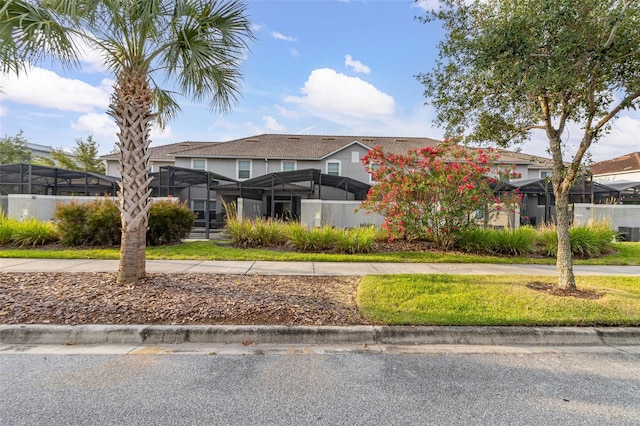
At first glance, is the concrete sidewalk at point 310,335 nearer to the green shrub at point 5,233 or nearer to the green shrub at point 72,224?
the green shrub at point 72,224

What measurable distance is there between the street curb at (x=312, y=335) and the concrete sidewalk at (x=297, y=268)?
3.16m

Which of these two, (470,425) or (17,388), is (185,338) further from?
(470,425)

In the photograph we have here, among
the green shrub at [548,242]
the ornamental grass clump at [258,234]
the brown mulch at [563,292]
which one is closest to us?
the brown mulch at [563,292]

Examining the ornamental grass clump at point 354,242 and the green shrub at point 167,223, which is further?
the green shrub at point 167,223

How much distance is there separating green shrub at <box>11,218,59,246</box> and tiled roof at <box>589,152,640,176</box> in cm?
3995

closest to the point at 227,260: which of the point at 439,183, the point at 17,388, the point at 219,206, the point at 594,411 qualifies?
the point at 17,388

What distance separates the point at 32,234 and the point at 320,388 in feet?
39.0

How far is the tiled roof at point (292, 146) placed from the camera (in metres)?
25.2

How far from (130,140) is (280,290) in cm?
385

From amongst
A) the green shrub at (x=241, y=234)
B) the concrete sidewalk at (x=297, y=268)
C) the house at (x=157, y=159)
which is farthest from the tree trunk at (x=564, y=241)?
the house at (x=157, y=159)

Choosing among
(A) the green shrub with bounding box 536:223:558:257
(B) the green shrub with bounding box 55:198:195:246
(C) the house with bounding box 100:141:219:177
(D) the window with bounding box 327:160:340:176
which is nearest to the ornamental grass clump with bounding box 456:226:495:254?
(A) the green shrub with bounding box 536:223:558:257

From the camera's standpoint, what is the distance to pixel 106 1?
5.12 m

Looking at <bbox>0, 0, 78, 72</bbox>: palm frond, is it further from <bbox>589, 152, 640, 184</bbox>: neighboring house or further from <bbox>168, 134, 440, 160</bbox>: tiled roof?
<bbox>589, 152, 640, 184</bbox>: neighboring house

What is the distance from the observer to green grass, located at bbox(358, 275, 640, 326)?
14.9 ft
